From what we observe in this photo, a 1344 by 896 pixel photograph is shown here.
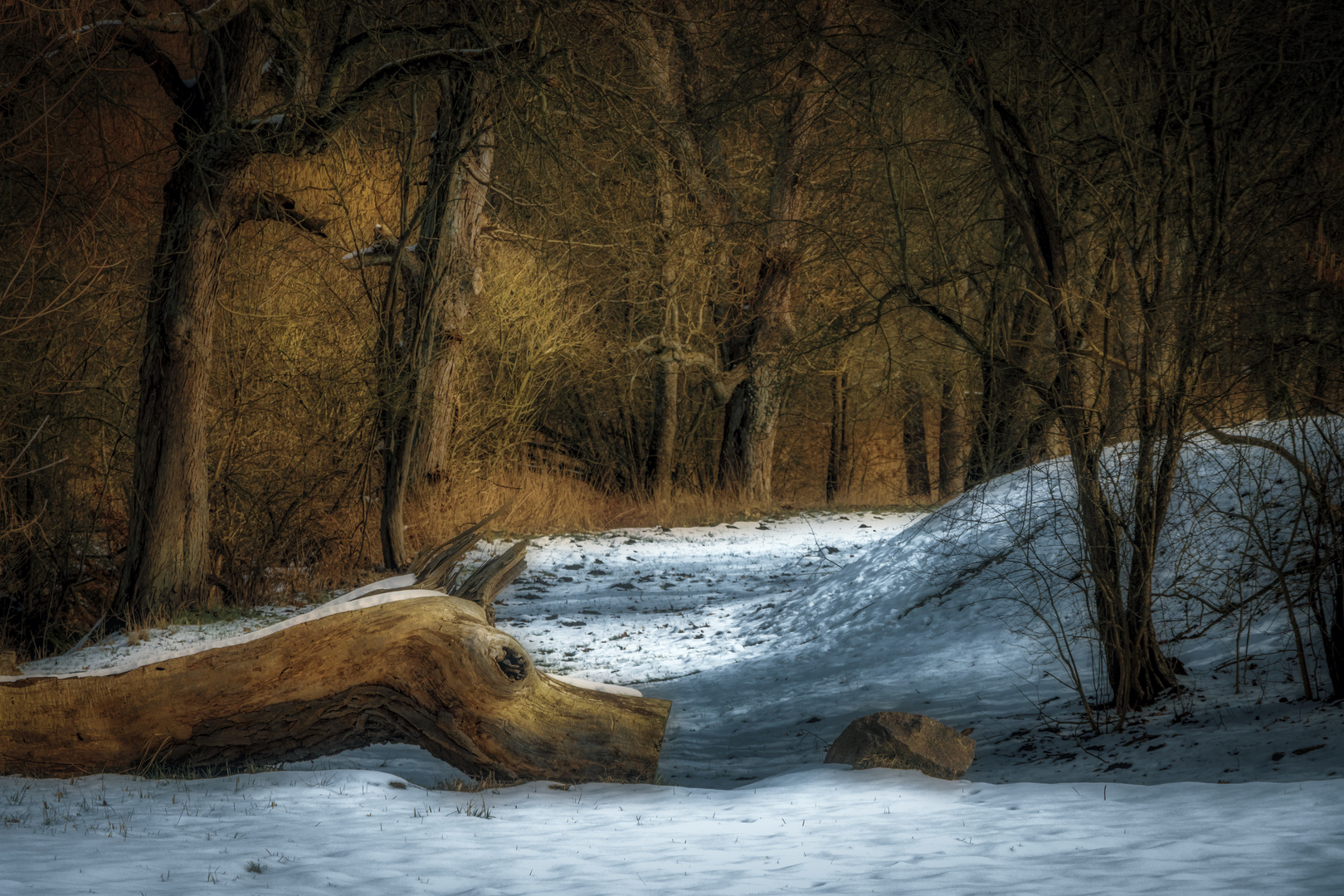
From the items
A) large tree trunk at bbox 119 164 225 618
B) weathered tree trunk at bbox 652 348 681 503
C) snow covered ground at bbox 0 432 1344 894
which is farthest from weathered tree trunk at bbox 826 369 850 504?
large tree trunk at bbox 119 164 225 618

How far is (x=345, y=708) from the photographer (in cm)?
537

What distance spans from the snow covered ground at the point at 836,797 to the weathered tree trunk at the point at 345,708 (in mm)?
186

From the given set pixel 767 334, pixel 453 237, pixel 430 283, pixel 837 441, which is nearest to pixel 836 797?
pixel 430 283

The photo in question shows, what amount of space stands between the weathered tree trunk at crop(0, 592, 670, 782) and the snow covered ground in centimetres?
19

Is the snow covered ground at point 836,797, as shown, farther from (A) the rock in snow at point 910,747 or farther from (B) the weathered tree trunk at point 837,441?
(B) the weathered tree trunk at point 837,441

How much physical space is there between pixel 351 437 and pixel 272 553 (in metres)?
1.61

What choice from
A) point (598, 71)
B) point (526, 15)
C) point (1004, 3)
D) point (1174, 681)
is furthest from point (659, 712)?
point (526, 15)

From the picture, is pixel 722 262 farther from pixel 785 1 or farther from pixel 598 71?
pixel 785 1

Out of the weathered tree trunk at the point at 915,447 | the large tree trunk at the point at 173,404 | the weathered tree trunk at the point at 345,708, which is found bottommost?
the weathered tree trunk at the point at 345,708

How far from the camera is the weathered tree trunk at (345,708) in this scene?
16.8 feet

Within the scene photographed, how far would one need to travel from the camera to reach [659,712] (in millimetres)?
5820

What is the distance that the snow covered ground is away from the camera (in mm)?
3791

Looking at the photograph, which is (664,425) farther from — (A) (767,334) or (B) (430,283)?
(B) (430,283)

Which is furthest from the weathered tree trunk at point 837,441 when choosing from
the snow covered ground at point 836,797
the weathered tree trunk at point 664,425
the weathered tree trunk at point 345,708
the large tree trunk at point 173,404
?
the weathered tree trunk at point 345,708
